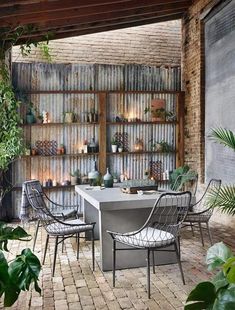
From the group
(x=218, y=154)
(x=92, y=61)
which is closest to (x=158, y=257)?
(x=218, y=154)

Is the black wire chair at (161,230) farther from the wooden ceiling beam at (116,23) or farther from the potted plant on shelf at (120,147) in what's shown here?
the wooden ceiling beam at (116,23)

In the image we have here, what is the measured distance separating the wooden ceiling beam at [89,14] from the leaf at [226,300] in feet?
15.8

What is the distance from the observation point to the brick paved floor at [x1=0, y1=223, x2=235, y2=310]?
304 centimetres

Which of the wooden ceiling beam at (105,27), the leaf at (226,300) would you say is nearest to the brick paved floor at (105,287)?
the leaf at (226,300)

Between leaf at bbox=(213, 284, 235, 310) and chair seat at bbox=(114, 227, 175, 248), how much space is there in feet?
5.56

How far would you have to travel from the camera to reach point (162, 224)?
3812 millimetres

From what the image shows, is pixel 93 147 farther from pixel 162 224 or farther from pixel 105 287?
pixel 105 287

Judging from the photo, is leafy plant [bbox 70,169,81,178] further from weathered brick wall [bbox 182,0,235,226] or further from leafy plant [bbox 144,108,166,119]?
weathered brick wall [bbox 182,0,235,226]

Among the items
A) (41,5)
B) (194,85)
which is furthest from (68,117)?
(194,85)

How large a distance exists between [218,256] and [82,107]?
543 centimetres

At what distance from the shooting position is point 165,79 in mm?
7477

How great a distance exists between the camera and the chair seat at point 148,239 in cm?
329

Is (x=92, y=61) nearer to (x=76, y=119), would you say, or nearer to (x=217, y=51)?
(x=76, y=119)

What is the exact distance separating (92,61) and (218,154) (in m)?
3.77
